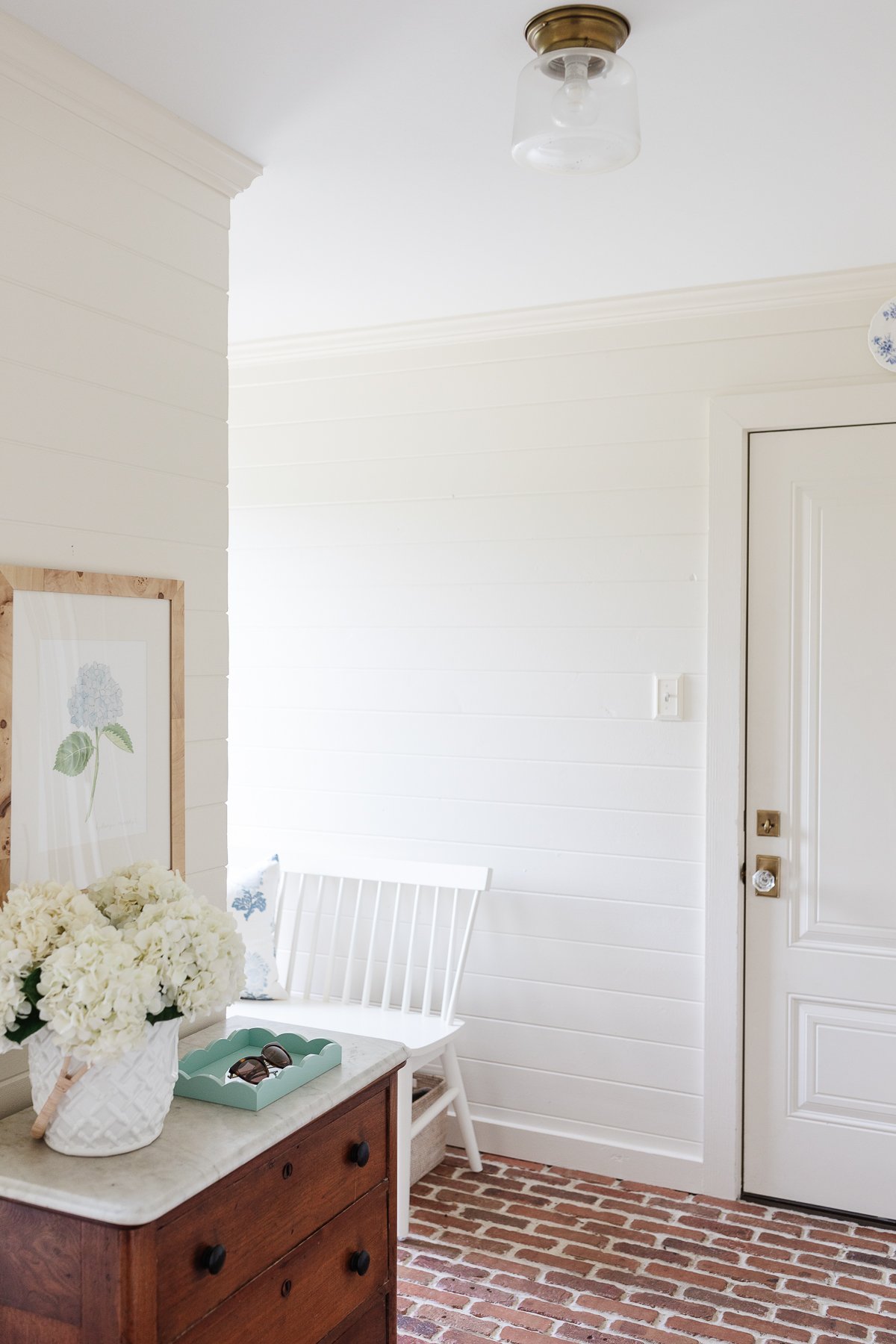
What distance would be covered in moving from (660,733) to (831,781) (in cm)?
48

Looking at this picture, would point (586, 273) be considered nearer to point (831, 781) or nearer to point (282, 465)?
point (282, 465)

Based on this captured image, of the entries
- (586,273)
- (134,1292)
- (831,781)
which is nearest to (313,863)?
(831,781)

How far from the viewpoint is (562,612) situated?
11.0 feet

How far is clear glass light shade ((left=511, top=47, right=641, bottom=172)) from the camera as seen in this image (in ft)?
5.72

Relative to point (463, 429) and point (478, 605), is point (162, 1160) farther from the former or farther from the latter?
point (463, 429)

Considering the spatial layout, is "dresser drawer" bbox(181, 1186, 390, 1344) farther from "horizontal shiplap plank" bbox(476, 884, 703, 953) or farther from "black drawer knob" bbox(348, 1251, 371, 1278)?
"horizontal shiplap plank" bbox(476, 884, 703, 953)

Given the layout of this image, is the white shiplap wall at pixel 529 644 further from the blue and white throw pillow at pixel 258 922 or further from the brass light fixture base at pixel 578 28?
the brass light fixture base at pixel 578 28

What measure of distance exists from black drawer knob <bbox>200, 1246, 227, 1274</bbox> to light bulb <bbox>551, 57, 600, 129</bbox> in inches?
67.6

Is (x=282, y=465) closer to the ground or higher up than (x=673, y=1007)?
higher up

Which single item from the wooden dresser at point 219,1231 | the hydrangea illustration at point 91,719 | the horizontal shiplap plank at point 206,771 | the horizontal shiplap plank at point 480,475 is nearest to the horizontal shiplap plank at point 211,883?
the horizontal shiplap plank at point 206,771

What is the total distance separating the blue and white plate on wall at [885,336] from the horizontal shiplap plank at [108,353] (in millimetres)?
1715

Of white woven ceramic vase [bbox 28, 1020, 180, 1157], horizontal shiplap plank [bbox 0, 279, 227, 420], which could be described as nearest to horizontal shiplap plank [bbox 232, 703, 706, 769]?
horizontal shiplap plank [bbox 0, 279, 227, 420]

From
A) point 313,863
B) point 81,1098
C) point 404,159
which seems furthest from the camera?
point 313,863

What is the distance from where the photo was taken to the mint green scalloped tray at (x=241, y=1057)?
5.68ft
